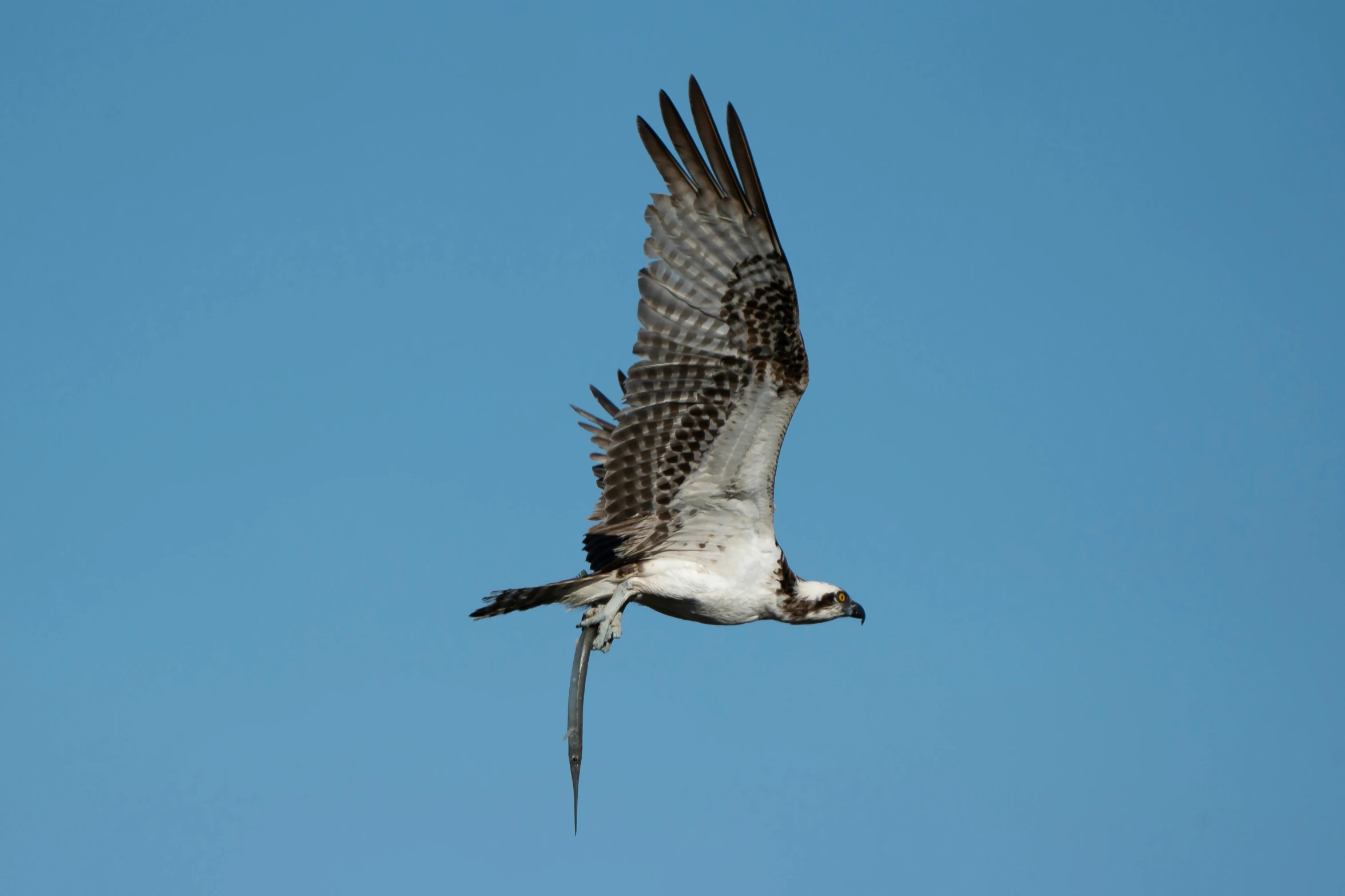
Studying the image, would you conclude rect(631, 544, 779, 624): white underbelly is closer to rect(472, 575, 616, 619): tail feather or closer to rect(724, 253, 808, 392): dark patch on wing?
rect(472, 575, 616, 619): tail feather

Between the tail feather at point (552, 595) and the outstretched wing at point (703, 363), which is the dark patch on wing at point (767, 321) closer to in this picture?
the outstretched wing at point (703, 363)

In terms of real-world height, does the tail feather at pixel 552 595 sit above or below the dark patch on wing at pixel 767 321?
below

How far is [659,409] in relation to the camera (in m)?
10.4

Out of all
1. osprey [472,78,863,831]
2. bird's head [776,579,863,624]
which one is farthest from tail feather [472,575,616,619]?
bird's head [776,579,863,624]

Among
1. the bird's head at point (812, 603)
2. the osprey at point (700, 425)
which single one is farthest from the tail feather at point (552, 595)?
the bird's head at point (812, 603)

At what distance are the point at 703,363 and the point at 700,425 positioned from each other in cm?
54

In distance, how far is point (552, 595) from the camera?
10188mm

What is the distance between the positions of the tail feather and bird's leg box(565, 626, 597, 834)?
0.96 feet

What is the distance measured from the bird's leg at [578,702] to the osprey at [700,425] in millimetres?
11

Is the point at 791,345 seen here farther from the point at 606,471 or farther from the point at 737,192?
the point at 606,471

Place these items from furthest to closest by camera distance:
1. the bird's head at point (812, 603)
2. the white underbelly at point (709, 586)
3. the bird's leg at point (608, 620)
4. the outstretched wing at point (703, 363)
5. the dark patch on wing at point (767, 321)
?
1. the bird's head at point (812, 603)
2. the white underbelly at point (709, 586)
3. the bird's leg at point (608, 620)
4. the dark patch on wing at point (767, 321)
5. the outstretched wing at point (703, 363)

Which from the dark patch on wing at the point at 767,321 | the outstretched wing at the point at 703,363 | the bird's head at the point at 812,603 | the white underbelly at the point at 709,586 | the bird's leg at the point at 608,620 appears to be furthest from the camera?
the bird's head at the point at 812,603

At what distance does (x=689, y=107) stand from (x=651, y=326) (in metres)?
1.80

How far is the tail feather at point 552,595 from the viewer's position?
32.7 ft
